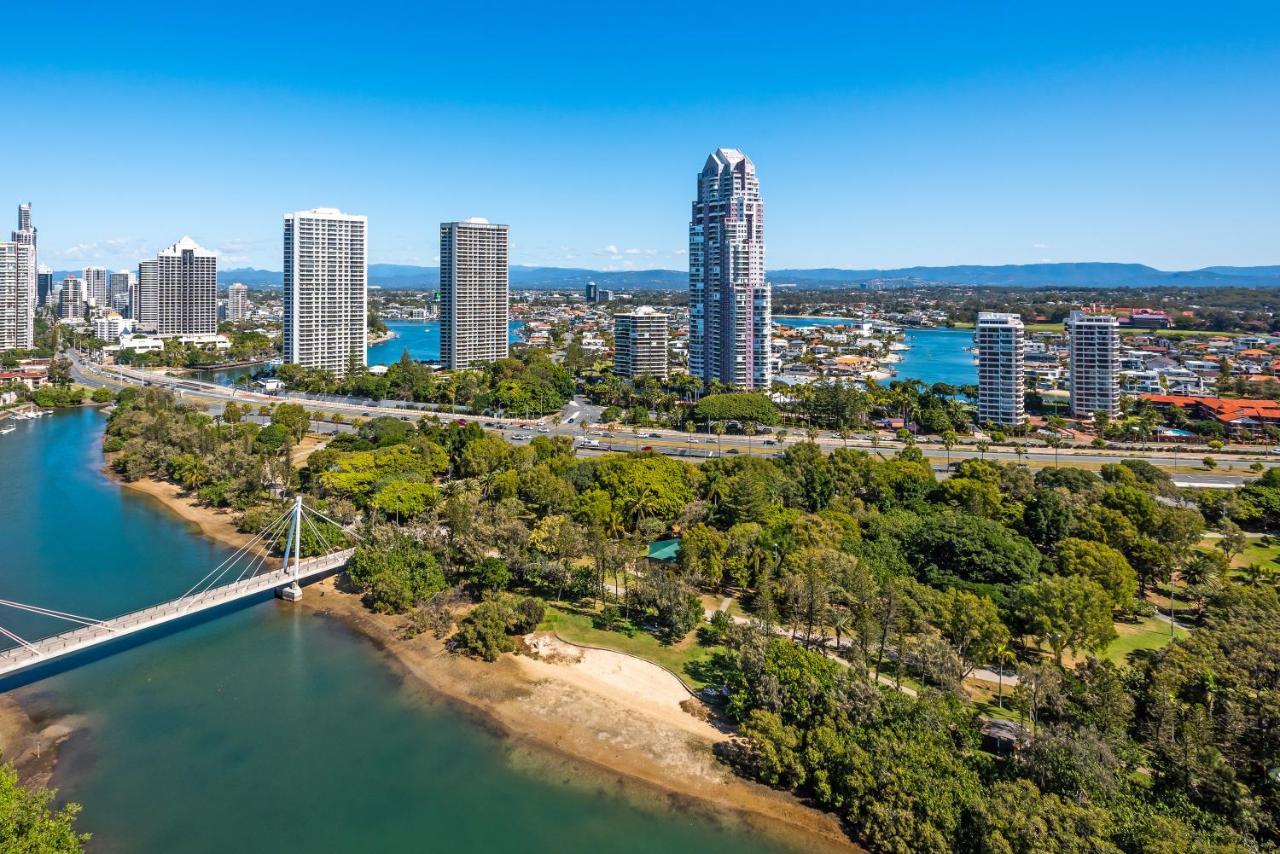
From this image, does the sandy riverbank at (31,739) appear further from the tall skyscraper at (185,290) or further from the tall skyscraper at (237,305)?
the tall skyscraper at (237,305)

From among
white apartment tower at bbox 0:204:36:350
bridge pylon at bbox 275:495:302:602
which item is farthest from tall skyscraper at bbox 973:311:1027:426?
white apartment tower at bbox 0:204:36:350

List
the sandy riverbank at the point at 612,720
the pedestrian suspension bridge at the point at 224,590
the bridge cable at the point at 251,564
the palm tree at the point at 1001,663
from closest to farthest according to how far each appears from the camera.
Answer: the sandy riverbank at the point at 612,720, the pedestrian suspension bridge at the point at 224,590, the palm tree at the point at 1001,663, the bridge cable at the point at 251,564

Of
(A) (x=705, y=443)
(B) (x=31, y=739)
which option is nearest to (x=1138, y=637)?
(A) (x=705, y=443)

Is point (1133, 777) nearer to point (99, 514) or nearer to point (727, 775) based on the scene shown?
point (727, 775)

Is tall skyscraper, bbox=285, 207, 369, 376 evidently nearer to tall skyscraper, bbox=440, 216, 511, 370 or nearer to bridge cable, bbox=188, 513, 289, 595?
tall skyscraper, bbox=440, 216, 511, 370

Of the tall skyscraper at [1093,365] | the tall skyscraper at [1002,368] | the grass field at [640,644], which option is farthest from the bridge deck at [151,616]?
the tall skyscraper at [1093,365]
